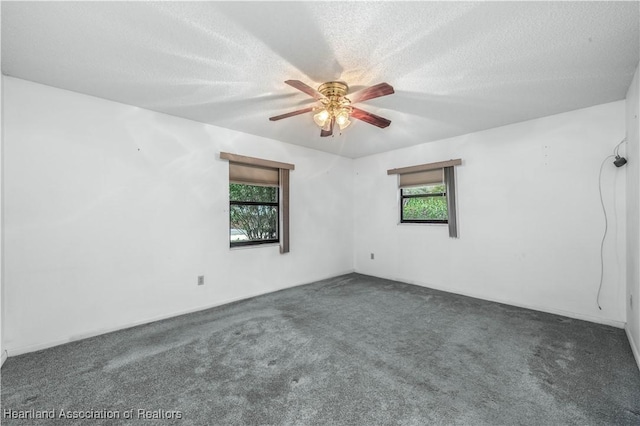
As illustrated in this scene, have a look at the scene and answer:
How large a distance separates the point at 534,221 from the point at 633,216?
0.91 meters

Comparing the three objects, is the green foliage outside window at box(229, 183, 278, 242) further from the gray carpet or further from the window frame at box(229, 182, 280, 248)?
the gray carpet

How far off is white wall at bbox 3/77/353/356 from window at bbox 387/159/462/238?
236cm

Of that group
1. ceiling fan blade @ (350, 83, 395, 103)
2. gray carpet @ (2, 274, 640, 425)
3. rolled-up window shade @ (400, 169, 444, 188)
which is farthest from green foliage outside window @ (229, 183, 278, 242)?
ceiling fan blade @ (350, 83, 395, 103)

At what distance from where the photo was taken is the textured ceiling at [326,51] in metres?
1.55

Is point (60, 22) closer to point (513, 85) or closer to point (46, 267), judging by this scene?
point (46, 267)

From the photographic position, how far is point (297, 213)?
443cm

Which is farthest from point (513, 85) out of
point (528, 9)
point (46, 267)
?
point (46, 267)

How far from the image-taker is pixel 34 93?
2.38m

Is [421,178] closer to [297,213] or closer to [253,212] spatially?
[297,213]

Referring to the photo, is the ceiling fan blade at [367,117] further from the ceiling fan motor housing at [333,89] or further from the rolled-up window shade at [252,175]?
the rolled-up window shade at [252,175]

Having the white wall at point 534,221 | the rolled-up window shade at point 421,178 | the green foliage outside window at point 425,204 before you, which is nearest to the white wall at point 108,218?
the rolled-up window shade at point 421,178

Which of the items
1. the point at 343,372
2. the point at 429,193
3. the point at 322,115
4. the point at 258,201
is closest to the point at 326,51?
the point at 322,115

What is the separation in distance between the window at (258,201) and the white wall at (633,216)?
3666 mm

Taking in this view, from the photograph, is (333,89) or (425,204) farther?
(425,204)
